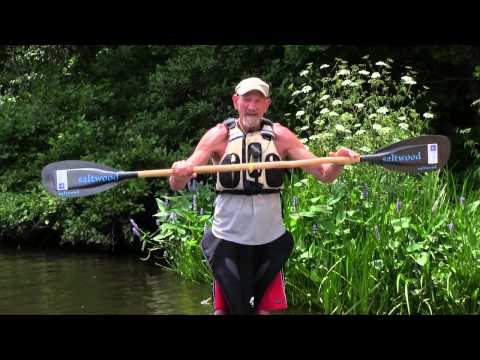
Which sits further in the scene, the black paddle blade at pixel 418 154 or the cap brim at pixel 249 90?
the black paddle blade at pixel 418 154

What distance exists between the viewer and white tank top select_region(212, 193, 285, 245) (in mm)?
3701

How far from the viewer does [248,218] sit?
3.70 metres

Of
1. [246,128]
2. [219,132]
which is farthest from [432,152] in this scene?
[219,132]

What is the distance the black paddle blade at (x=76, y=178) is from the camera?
4.02 m

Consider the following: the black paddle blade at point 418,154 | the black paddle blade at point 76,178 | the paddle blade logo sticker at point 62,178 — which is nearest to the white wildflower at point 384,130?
the black paddle blade at point 418,154

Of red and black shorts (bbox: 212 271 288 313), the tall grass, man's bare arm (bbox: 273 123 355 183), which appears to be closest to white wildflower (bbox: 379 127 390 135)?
the tall grass

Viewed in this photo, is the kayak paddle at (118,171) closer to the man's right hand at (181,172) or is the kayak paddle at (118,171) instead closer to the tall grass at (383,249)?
the man's right hand at (181,172)

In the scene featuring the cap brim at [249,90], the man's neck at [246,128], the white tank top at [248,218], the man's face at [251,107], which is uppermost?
the cap brim at [249,90]

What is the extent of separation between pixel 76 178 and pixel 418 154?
1.75 m

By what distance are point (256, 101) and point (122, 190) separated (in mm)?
5098

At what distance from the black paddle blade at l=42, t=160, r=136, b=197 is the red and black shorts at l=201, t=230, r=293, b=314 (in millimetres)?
616

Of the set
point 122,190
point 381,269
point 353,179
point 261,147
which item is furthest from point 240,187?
point 122,190

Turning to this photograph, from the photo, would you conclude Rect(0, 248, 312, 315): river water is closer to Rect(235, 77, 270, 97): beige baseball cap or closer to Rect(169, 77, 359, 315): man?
Rect(169, 77, 359, 315): man

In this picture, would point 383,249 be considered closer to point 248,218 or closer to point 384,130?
point 384,130
